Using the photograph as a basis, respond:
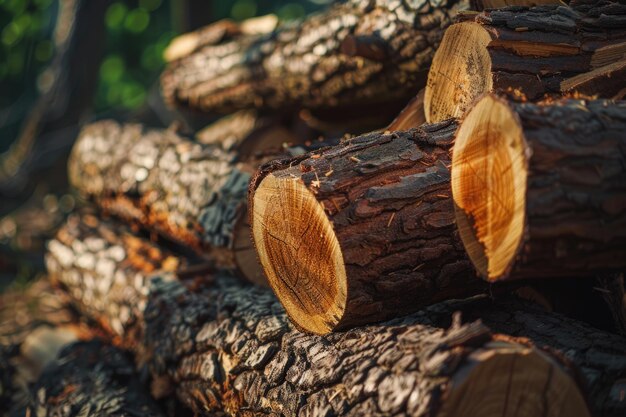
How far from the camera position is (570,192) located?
1843 millimetres

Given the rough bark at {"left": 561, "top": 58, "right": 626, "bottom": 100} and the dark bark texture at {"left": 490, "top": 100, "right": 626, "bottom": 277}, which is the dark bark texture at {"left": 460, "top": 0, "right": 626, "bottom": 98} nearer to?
the rough bark at {"left": 561, "top": 58, "right": 626, "bottom": 100}

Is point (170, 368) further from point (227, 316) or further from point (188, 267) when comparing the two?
point (188, 267)

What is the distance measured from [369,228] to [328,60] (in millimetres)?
1838

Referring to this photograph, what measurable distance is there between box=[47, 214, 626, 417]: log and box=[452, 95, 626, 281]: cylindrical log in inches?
9.6

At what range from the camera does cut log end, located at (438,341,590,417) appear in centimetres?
179

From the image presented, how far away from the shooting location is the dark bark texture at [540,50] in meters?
2.49

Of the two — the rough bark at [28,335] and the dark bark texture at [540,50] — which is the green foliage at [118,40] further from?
the dark bark texture at [540,50]

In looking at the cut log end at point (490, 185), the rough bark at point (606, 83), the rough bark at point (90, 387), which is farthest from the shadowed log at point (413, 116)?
the rough bark at point (90, 387)

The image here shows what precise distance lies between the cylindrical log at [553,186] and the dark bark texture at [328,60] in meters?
1.31

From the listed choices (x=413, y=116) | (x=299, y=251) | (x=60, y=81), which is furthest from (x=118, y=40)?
A: (x=299, y=251)

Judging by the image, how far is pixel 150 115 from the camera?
8.06m

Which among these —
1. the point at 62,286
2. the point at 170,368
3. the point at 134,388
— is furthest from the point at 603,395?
the point at 62,286

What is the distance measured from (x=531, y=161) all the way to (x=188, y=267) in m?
2.19

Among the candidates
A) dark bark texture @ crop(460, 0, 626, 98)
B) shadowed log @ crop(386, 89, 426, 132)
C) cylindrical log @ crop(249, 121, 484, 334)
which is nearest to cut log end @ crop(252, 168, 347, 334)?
cylindrical log @ crop(249, 121, 484, 334)
